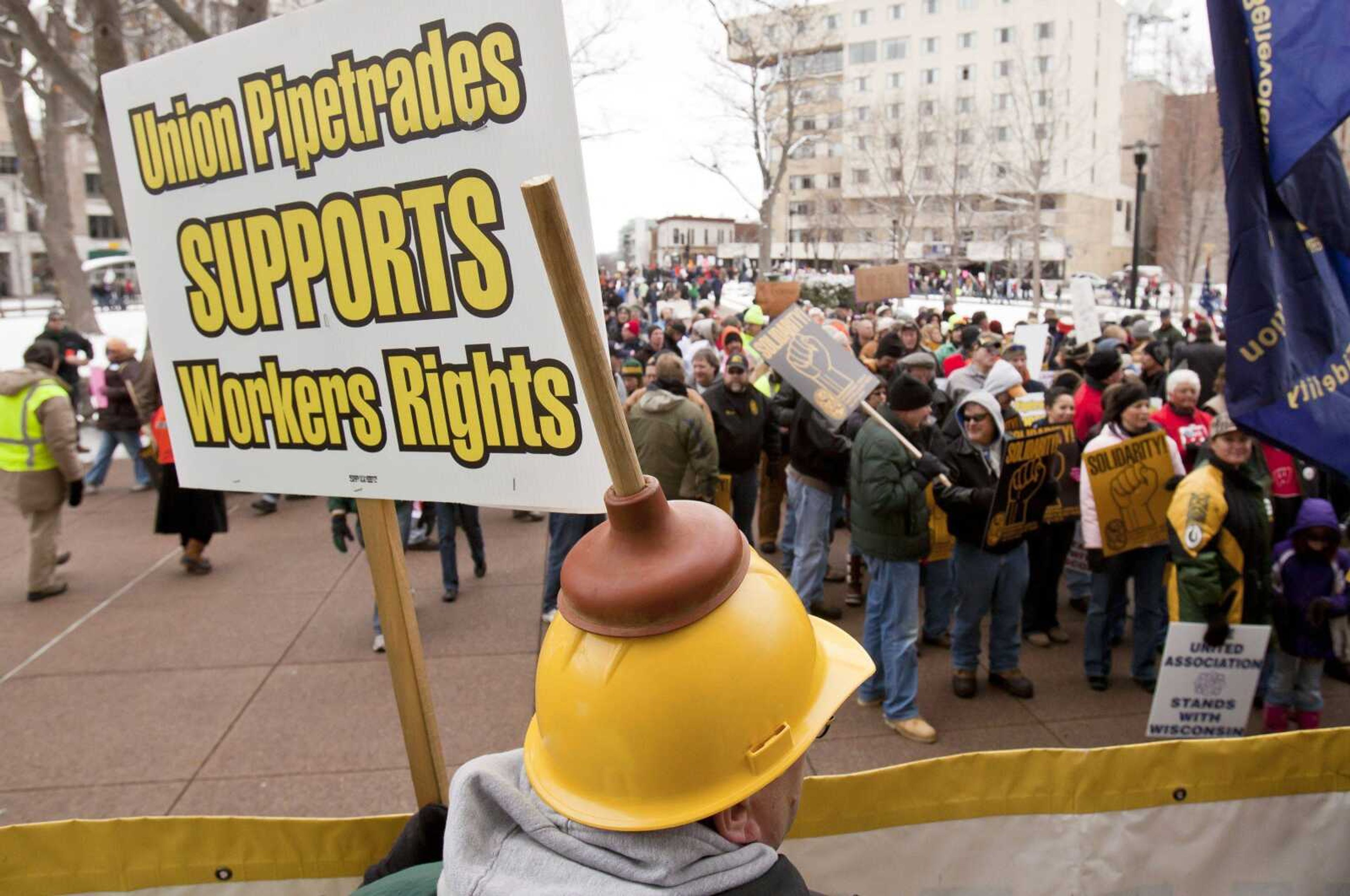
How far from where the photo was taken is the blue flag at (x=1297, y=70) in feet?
7.05

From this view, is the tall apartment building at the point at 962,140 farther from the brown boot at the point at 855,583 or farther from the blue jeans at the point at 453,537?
the blue jeans at the point at 453,537

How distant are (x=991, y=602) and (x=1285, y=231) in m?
3.49

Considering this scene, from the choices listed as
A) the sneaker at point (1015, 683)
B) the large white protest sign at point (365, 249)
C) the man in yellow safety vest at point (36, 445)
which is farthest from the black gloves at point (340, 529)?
the sneaker at point (1015, 683)

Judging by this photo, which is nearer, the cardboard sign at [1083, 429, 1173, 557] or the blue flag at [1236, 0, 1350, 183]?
the blue flag at [1236, 0, 1350, 183]

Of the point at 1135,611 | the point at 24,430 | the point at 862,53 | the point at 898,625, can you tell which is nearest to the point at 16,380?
the point at 24,430

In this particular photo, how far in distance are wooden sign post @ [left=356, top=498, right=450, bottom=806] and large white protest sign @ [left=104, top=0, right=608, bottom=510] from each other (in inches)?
3.5

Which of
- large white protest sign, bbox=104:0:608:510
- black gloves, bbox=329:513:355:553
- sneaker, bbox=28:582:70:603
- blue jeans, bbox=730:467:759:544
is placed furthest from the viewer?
blue jeans, bbox=730:467:759:544

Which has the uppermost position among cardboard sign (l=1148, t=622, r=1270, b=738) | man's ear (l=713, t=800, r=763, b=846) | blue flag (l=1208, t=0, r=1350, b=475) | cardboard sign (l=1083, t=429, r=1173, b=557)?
blue flag (l=1208, t=0, r=1350, b=475)

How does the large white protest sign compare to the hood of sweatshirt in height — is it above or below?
above

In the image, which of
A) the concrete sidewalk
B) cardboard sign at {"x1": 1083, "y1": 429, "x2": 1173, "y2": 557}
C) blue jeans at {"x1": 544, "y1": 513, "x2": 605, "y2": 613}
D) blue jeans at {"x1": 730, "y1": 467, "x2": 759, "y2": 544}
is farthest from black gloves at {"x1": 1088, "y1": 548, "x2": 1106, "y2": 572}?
blue jeans at {"x1": 544, "y1": 513, "x2": 605, "y2": 613}

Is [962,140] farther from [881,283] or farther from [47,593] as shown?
[47,593]

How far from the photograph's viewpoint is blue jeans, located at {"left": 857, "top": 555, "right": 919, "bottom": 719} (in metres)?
5.11

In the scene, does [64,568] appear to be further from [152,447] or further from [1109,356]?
[1109,356]

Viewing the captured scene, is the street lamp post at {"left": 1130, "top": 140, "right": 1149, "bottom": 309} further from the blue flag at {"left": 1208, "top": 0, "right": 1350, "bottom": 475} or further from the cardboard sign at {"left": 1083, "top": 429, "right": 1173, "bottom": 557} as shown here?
the blue flag at {"left": 1208, "top": 0, "right": 1350, "bottom": 475}
